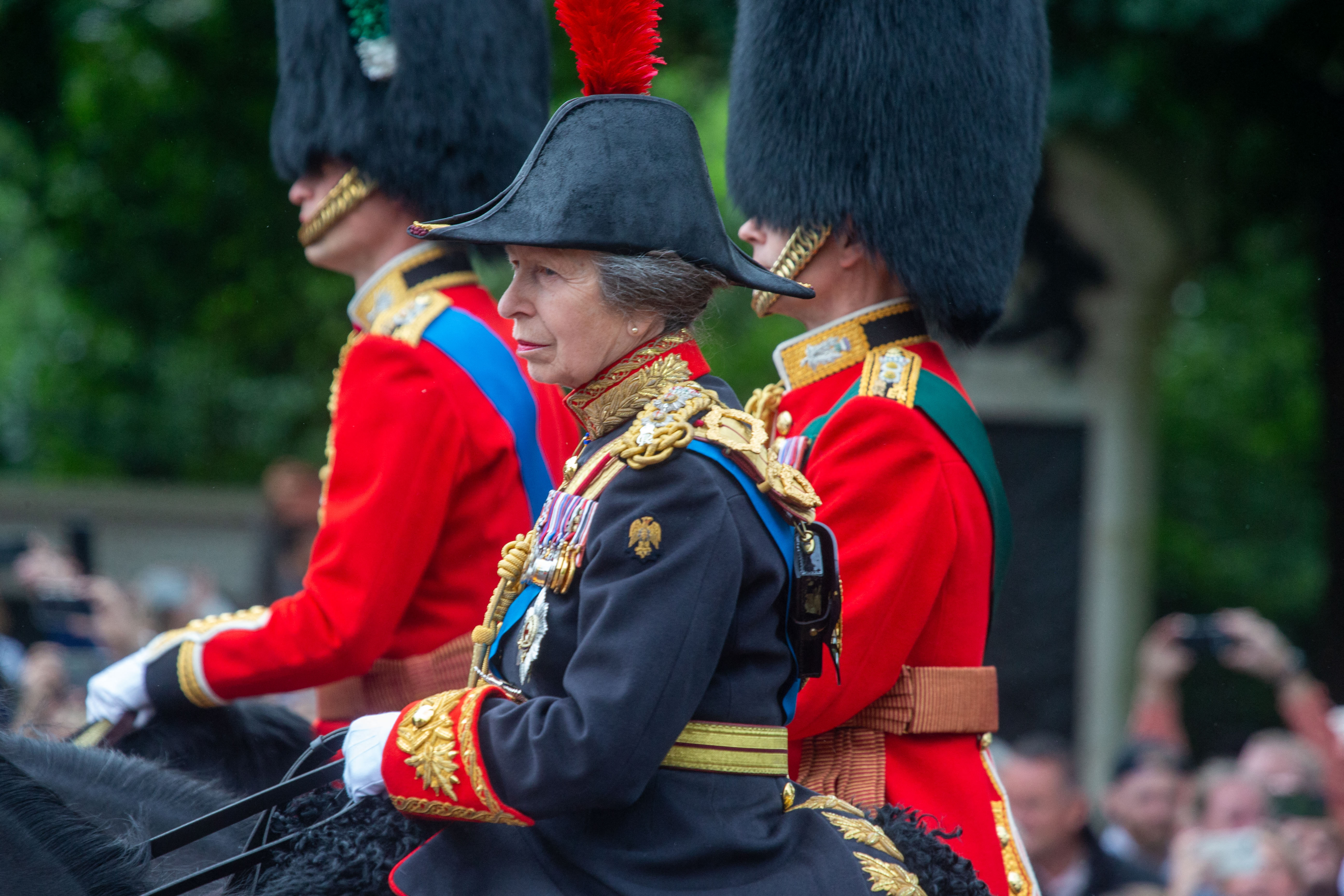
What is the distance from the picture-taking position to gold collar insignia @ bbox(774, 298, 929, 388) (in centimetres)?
312

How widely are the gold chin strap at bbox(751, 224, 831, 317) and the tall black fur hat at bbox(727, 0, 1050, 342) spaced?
0.07 feet

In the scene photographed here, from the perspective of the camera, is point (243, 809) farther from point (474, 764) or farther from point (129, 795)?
point (474, 764)

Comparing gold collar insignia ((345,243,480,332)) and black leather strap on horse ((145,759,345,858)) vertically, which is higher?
gold collar insignia ((345,243,480,332))

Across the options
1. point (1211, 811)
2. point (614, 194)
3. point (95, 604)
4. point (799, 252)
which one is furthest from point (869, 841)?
point (95, 604)

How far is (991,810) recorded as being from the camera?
2.90 meters

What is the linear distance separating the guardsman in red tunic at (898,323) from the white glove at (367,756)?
0.83 metres

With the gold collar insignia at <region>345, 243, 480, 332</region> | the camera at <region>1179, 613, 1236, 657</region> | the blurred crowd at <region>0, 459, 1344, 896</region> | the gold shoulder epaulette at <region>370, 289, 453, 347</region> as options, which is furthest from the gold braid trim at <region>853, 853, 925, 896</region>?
the camera at <region>1179, 613, 1236, 657</region>

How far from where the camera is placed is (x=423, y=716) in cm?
211

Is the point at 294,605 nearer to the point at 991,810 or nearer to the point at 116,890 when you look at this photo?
the point at 116,890

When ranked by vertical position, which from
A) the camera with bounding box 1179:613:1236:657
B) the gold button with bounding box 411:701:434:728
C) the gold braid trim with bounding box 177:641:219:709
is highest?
the gold button with bounding box 411:701:434:728

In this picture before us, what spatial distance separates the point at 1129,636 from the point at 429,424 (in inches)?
232

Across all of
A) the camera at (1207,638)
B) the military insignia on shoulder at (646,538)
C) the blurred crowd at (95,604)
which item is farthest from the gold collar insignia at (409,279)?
the camera at (1207,638)

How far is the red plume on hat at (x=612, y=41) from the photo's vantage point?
2199mm

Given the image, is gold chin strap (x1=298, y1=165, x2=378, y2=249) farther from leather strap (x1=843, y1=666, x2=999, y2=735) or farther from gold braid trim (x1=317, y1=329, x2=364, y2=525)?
leather strap (x1=843, y1=666, x2=999, y2=735)
